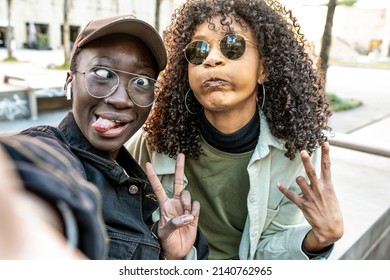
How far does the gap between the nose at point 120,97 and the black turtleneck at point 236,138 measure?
0.36 m

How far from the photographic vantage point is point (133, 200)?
925 millimetres

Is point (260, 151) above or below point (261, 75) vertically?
below

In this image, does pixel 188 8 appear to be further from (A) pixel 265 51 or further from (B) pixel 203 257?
(B) pixel 203 257

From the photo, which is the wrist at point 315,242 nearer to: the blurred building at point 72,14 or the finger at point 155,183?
the finger at point 155,183

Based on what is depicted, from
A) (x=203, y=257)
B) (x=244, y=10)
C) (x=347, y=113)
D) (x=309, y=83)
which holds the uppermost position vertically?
(x=244, y=10)

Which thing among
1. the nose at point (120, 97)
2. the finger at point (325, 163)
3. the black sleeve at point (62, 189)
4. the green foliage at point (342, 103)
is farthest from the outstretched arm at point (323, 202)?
the green foliage at point (342, 103)

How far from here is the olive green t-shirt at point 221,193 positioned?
117cm

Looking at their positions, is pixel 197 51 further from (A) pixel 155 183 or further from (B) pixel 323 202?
(B) pixel 323 202

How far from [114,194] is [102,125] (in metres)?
0.18

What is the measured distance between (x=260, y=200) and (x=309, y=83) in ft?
1.46

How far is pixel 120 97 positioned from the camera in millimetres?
888

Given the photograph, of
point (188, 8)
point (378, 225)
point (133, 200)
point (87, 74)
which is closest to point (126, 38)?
point (87, 74)

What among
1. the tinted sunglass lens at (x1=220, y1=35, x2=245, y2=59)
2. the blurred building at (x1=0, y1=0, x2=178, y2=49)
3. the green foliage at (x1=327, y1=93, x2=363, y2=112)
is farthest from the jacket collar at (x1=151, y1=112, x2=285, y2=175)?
the green foliage at (x1=327, y1=93, x2=363, y2=112)

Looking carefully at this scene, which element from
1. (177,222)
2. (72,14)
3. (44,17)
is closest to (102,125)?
(177,222)
